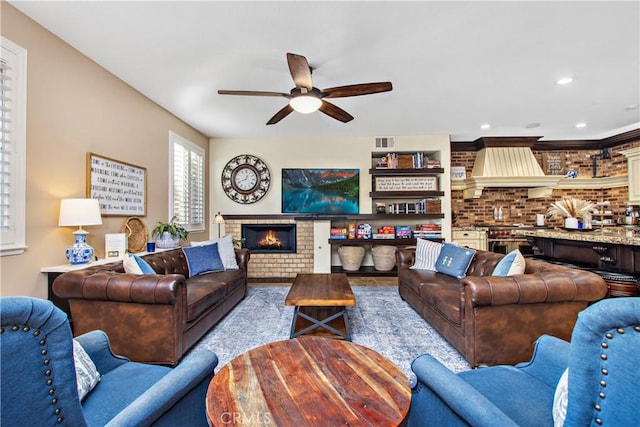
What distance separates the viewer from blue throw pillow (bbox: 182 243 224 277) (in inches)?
133

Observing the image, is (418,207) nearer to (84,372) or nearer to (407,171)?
(407,171)

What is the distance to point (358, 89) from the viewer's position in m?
2.57

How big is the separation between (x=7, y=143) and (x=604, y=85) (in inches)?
228

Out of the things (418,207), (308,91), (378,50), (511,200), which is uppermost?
(378,50)

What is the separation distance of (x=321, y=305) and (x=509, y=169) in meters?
5.01

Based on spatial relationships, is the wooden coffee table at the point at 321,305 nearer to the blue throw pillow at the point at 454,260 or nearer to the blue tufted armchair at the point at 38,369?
the blue throw pillow at the point at 454,260

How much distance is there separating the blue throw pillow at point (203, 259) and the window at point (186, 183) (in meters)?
0.88

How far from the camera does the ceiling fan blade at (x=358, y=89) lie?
2496 millimetres

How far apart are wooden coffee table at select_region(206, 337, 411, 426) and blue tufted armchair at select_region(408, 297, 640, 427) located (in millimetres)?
143

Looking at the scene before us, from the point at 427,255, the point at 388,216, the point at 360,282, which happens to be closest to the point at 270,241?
the point at 360,282

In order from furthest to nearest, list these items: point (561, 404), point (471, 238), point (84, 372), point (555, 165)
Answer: point (555, 165), point (471, 238), point (84, 372), point (561, 404)

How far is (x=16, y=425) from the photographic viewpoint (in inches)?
21.8

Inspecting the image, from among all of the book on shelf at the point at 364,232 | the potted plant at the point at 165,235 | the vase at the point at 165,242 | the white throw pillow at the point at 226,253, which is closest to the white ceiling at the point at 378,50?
the potted plant at the point at 165,235

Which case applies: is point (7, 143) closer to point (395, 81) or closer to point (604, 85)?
point (395, 81)
